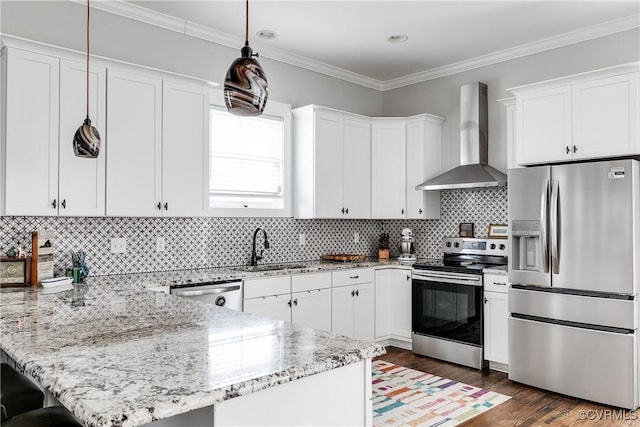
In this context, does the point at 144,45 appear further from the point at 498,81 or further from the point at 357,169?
the point at 498,81

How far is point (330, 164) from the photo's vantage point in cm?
478

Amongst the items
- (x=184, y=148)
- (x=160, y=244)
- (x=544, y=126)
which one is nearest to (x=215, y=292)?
(x=160, y=244)

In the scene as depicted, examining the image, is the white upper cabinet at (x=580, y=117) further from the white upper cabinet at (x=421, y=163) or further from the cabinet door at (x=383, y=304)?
the cabinet door at (x=383, y=304)

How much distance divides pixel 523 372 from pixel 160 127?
3.35m

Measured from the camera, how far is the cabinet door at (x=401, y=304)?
4.75 metres

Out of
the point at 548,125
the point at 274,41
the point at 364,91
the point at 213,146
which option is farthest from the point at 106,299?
→ the point at 364,91

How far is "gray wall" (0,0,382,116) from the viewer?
3363 mm

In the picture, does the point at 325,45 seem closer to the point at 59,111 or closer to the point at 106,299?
the point at 59,111

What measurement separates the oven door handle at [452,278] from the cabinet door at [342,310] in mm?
675

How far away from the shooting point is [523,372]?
12.5 ft

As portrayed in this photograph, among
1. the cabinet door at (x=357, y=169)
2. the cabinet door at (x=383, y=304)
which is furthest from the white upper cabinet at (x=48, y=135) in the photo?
the cabinet door at (x=383, y=304)

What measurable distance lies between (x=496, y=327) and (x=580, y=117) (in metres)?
1.80

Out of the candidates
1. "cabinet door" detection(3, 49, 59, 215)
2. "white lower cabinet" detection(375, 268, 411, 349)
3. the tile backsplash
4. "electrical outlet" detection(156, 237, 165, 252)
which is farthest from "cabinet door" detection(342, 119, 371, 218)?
"cabinet door" detection(3, 49, 59, 215)

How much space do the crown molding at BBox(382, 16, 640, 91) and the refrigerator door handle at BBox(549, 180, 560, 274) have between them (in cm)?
152
